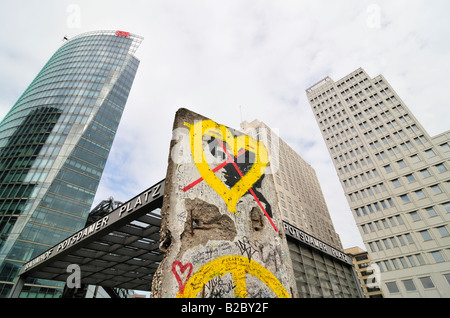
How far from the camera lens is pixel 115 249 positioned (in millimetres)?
9125

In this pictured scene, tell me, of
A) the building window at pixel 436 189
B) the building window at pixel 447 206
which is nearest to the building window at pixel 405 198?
the building window at pixel 436 189

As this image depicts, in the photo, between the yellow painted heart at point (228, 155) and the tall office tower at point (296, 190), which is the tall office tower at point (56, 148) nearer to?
the yellow painted heart at point (228, 155)

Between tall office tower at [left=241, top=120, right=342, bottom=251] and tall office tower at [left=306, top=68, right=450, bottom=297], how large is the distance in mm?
13610

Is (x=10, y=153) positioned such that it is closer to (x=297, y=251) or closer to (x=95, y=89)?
(x=95, y=89)

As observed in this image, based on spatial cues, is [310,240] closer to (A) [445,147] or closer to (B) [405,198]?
(B) [405,198]

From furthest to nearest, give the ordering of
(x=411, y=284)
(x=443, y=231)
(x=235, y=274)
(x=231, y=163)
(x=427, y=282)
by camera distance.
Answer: (x=443, y=231)
(x=411, y=284)
(x=427, y=282)
(x=231, y=163)
(x=235, y=274)

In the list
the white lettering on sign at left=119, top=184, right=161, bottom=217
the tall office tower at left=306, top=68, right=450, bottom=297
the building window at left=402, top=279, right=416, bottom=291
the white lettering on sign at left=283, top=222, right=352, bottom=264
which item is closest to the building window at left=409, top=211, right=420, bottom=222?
the tall office tower at left=306, top=68, right=450, bottom=297

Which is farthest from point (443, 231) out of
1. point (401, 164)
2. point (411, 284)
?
point (401, 164)

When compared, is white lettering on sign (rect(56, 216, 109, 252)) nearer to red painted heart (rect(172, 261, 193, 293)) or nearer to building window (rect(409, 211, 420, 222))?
red painted heart (rect(172, 261, 193, 293))

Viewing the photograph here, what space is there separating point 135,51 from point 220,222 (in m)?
75.5

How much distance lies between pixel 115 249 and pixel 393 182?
1677 inches

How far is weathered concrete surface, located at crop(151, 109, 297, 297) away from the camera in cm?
365

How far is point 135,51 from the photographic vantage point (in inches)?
2616
